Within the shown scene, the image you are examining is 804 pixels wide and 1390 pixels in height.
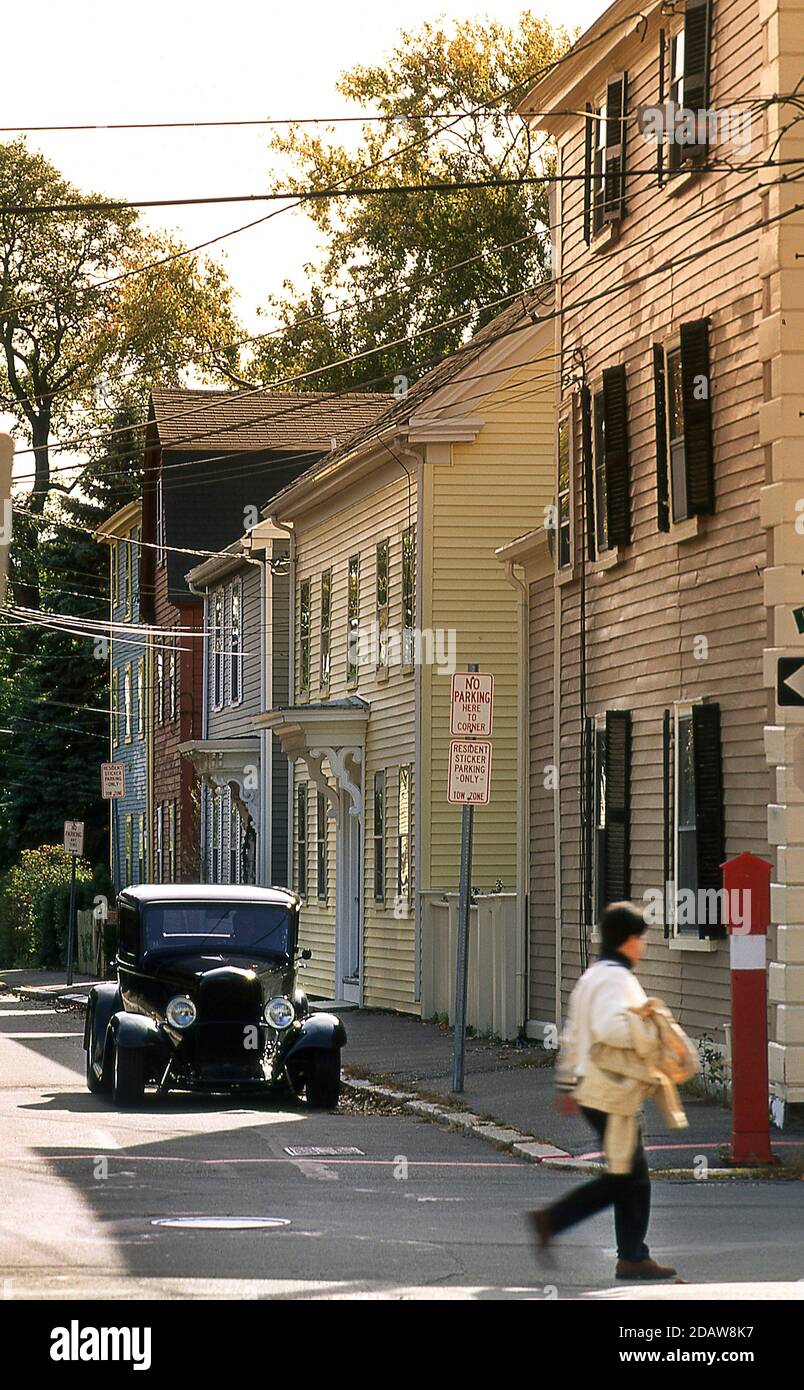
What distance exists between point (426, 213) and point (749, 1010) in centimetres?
4134

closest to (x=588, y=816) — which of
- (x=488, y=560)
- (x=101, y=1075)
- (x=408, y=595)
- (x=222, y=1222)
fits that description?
(x=101, y=1075)

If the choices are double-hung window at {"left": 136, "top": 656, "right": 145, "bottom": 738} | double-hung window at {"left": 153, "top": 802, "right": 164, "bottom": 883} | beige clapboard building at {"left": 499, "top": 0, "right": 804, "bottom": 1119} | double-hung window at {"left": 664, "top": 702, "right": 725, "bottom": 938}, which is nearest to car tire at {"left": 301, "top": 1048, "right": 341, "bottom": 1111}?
beige clapboard building at {"left": 499, "top": 0, "right": 804, "bottom": 1119}

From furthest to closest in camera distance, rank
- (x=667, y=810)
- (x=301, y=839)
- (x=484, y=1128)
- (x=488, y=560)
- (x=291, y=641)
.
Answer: (x=291, y=641) < (x=301, y=839) < (x=488, y=560) < (x=667, y=810) < (x=484, y=1128)

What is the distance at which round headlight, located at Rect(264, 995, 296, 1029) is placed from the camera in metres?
18.4

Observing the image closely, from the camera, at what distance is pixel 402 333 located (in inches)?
2180

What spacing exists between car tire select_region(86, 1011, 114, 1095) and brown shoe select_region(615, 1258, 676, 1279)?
31.1 ft

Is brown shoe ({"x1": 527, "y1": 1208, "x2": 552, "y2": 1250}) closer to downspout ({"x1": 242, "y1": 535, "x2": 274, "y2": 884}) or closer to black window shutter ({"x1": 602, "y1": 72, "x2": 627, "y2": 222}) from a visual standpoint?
black window shutter ({"x1": 602, "y1": 72, "x2": 627, "y2": 222})

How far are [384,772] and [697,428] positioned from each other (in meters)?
14.2

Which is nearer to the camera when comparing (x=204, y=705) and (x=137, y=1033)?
(x=137, y=1033)

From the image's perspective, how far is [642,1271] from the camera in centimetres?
988

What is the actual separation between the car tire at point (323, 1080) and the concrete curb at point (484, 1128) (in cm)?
71

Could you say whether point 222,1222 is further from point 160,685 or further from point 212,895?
point 160,685
